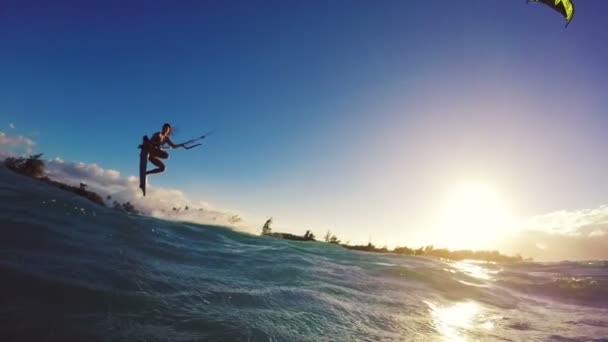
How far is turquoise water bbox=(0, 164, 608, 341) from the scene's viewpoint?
482 cm

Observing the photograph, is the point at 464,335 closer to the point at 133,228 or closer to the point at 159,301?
the point at 159,301

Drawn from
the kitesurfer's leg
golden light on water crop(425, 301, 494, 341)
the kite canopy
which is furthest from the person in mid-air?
the kite canopy

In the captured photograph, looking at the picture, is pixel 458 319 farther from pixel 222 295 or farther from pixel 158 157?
pixel 158 157

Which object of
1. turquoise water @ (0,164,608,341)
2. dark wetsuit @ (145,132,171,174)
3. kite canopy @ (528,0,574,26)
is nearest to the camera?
kite canopy @ (528,0,574,26)

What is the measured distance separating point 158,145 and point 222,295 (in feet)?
29.1

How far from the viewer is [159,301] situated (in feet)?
18.7

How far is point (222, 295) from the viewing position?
267 inches

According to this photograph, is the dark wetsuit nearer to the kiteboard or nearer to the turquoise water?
the kiteboard

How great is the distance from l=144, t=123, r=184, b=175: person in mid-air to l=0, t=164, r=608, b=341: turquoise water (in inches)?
114

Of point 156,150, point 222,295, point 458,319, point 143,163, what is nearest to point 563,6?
point 458,319

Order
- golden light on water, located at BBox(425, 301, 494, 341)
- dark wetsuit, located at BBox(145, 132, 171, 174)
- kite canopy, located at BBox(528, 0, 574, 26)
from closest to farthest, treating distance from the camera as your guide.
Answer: kite canopy, located at BBox(528, 0, 574, 26) → golden light on water, located at BBox(425, 301, 494, 341) → dark wetsuit, located at BBox(145, 132, 171, 174)

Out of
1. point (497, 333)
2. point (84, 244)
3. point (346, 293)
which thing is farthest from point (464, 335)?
point (84, 244)

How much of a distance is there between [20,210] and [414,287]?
1286cm

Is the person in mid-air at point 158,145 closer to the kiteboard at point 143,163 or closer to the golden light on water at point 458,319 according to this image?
the kiteboard at point 143,163
